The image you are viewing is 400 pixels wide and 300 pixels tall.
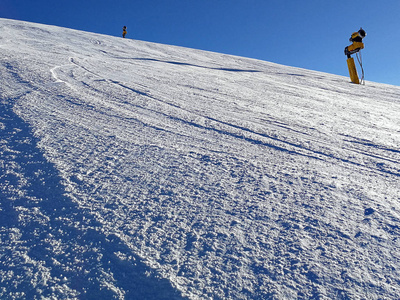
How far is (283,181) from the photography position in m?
1.90

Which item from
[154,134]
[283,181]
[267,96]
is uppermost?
[267,96]

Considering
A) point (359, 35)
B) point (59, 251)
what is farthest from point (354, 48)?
point (59, 251)

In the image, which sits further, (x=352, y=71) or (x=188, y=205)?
(x=352, y=71)

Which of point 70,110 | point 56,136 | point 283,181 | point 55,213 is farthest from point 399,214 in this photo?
point 70,110

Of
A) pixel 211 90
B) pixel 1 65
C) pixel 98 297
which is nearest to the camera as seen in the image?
pixel 98 297

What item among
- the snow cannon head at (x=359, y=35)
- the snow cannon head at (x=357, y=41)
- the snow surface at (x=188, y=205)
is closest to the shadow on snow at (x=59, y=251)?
the snow surface at (x=188, y=205)

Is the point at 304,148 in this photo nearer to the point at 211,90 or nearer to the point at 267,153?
the point at 267,153

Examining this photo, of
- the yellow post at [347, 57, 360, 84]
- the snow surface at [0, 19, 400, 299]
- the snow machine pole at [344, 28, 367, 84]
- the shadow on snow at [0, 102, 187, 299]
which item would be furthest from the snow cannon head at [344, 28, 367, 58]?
the shadow on snow at [0, 102, 187, 299]

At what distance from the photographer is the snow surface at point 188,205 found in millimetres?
1120

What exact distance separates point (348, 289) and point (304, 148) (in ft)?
5.17

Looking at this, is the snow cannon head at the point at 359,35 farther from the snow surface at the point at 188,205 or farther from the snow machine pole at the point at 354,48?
the snow surface at the point at 188,205

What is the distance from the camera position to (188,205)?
1.57 meters

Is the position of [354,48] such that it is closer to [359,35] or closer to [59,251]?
[359,35]

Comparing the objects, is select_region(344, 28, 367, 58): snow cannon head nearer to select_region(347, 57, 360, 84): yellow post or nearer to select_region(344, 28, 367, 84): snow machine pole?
select_region(344, 28, 367, 84): snow machine pole
